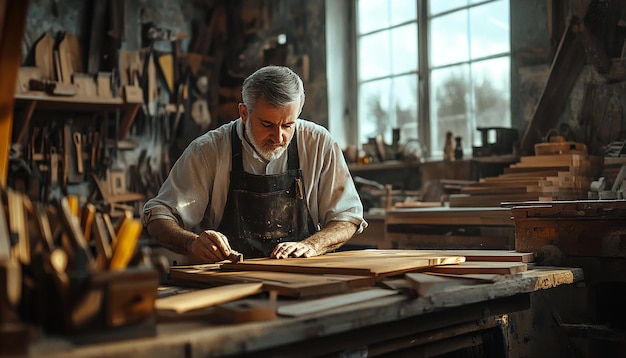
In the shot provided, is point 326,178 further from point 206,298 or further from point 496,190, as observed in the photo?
point 206,298

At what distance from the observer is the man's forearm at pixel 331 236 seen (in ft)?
10.9

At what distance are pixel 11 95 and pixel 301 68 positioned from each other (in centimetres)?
582

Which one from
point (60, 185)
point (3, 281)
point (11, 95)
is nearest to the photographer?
point (3, 281)

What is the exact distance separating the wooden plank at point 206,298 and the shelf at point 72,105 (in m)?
4.37

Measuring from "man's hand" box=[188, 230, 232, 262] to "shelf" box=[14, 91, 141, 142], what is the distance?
3.47 m

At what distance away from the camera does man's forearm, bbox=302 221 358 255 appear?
131 inches

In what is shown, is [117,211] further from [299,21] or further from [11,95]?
[11,95]

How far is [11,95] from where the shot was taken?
1661 mm

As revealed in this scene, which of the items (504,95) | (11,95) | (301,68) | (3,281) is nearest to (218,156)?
(11,95)

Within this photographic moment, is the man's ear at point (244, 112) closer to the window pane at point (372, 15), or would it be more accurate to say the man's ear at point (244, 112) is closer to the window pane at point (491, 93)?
the window pane at point (491, 93)

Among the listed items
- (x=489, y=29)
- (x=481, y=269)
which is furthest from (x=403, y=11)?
(x=481, y=269)

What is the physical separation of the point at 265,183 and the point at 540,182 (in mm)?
1872

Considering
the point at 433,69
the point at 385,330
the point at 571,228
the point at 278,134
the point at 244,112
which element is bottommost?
the point at 385,330

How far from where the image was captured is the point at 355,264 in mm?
2510
